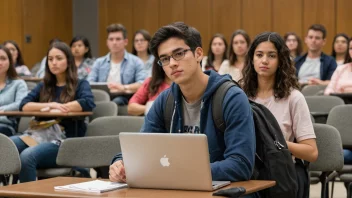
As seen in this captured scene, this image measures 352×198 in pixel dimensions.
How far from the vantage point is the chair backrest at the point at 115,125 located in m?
4.86

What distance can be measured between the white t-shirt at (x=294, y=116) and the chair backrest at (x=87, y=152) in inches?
39.6

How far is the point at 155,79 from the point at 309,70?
3261mm

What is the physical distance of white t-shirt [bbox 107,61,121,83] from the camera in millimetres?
7926

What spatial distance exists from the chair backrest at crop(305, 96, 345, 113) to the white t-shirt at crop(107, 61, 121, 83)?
8.94 ft

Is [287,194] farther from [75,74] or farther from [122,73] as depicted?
[122,73]

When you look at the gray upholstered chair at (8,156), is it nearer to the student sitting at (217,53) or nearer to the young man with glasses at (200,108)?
the young man with glasses at (200,108)

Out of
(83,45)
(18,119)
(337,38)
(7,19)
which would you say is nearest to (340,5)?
(337,38)

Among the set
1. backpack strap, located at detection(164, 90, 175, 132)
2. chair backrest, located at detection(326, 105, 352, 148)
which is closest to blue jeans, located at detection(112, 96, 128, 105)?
chair backrest, located at detection(326, 105, 352, 148)

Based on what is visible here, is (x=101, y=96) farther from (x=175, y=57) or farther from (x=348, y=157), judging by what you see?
(x=175, y=57)

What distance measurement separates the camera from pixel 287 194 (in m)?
3.08

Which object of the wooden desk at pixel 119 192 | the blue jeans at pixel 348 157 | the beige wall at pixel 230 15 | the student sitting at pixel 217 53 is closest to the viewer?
the wooden desk at pixel 119 192

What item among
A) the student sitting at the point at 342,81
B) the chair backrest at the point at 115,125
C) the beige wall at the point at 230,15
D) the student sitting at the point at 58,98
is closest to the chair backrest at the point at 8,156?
the chair backrest at the point at 115,125

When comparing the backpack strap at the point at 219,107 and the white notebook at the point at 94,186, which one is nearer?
the white notebook at the point at 94,186

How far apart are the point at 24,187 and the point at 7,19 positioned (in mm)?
9269
